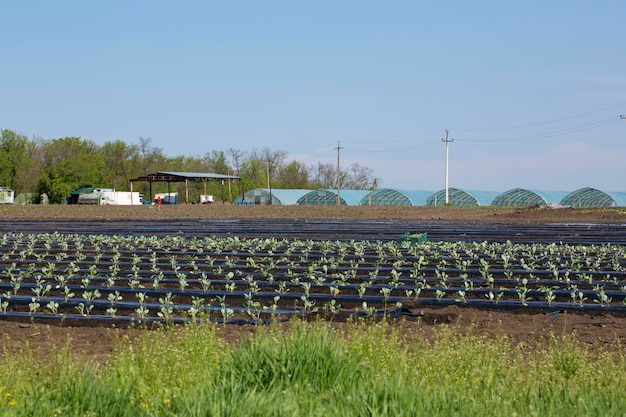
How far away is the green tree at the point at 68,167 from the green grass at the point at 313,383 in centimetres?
6662

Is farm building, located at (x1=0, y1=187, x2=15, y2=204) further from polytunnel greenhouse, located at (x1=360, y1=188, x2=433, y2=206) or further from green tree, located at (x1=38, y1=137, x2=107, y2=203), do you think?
polytunnel greenhouse, located at (x1=360, y1=188, x2=433, y2=206)

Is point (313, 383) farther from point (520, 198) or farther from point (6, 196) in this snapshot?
point (6, 196)

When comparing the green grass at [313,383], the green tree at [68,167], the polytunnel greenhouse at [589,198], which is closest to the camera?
the green grass at [313,383]

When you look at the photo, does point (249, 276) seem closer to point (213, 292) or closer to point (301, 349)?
point (213, 292)

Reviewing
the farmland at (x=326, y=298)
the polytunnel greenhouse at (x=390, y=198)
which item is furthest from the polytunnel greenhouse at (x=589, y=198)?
the farmland at (x=326, y=298)

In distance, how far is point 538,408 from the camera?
181 inches

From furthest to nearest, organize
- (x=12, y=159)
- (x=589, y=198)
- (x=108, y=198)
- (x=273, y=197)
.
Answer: (x=12, y=159)
(x=273, y=197)
(x=108, y=198)
(x=589, y=198)

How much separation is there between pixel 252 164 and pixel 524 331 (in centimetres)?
8920

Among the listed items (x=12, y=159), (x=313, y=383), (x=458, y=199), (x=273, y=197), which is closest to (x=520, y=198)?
(x=458, y=199)

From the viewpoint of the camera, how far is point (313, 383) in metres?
5.21

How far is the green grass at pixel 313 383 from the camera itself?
15.0 feet

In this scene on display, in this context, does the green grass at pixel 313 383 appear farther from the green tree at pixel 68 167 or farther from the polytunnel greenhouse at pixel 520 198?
the green tree at pixel 68 167

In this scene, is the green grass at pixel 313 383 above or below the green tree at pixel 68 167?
below

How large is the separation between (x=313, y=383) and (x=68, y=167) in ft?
228
